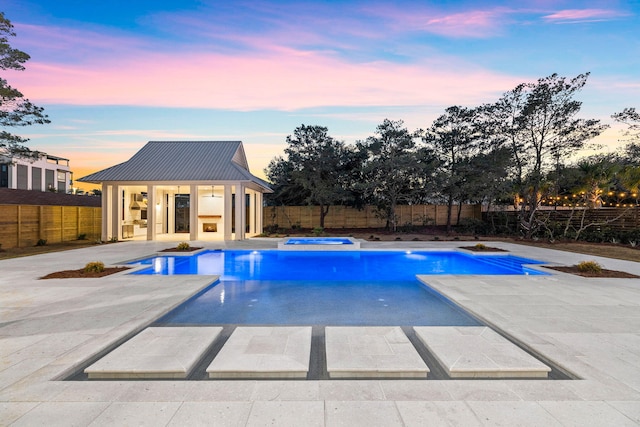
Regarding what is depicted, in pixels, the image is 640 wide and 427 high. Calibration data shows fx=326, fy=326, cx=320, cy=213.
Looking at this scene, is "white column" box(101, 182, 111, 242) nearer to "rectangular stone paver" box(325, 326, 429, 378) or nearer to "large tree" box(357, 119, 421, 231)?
"large tree" box(357, 119, 421, 231)

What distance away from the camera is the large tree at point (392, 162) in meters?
19.5

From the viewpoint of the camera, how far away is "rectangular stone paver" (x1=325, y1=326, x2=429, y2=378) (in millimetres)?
3045

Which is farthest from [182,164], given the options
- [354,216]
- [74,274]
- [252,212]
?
[354,216]

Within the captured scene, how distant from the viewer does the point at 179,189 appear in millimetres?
19859

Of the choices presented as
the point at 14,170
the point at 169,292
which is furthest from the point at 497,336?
the point at 14,170

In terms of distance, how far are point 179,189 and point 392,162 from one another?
1296cm

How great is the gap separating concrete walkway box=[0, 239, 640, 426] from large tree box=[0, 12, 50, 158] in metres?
11.2

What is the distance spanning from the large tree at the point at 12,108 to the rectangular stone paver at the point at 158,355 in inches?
539

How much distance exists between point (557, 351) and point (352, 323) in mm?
2463

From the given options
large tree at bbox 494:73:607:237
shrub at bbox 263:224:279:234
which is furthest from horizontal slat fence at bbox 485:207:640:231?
shrub at bbox 263:224:279:234

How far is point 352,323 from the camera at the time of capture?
4828 mm

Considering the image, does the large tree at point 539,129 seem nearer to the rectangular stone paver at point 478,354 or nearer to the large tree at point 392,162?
the large tree at point 392,162

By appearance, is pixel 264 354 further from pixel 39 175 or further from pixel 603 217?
pixel 39 175

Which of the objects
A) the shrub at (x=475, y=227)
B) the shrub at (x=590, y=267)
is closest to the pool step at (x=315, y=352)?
the shrub at (x=590, y=267)
